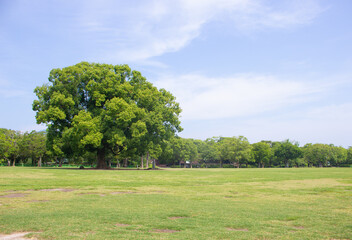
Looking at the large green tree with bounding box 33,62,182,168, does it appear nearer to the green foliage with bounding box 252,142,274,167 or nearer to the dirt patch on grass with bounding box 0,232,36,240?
the dirt patch on grass with bounding box 0,232,36,240

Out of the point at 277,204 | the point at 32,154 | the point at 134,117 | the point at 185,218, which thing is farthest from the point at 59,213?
the point at 32,154

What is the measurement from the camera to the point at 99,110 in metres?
41.9

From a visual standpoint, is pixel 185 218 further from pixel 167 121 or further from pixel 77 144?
pixel 167 121

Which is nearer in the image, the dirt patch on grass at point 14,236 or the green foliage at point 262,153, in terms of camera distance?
the dirt patch on grass at point 14,236

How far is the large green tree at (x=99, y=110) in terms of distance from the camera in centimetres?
3888

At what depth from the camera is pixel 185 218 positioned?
310 inches

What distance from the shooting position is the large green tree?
128ft

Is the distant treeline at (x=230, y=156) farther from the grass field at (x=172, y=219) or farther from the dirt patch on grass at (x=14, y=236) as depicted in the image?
the dirt patch on grass at (x=14, y=236)

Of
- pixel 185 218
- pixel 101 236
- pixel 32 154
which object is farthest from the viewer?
pixel 32 154

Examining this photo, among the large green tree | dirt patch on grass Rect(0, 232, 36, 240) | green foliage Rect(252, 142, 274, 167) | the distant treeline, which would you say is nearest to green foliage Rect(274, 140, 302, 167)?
the distant treeline

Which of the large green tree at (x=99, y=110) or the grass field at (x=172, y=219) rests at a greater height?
the large green tree at (x=99, y=110)

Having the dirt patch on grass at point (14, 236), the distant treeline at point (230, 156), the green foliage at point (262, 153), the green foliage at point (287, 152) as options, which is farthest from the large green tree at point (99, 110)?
the green foliage at point (287, 152)

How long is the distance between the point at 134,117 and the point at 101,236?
36.0 metres

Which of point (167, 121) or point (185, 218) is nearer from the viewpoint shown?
point (185, 218)
